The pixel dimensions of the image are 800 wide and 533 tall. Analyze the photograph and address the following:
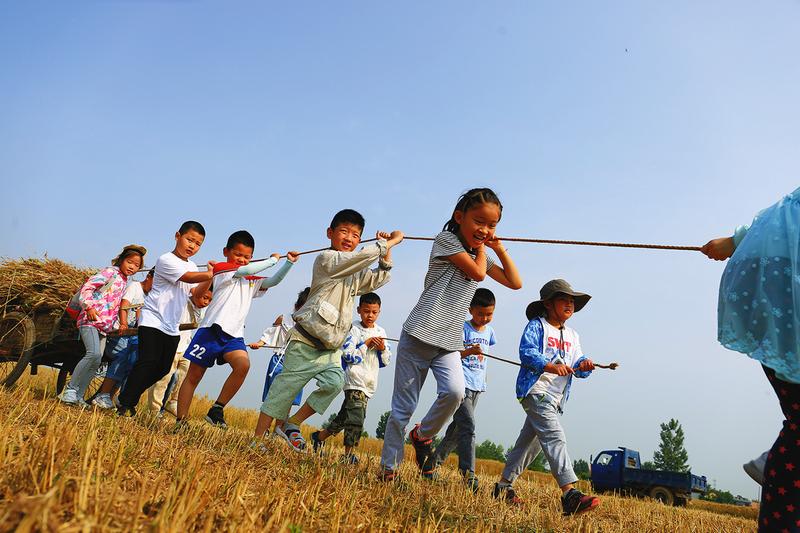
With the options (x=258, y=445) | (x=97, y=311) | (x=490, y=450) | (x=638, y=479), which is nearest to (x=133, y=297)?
(x=97, y=311)

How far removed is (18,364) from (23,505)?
6618 millimetres

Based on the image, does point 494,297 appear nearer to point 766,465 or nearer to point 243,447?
point 243,447

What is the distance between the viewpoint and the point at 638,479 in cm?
1931

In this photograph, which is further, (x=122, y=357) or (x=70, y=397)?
(x=122, y=357)

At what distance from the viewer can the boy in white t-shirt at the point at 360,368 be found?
786 cm

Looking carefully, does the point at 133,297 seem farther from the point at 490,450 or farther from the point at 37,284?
the point at 490,450

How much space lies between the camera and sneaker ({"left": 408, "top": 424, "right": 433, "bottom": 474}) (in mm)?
5578

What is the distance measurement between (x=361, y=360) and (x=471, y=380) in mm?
1508

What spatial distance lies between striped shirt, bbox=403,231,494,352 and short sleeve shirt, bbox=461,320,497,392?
2568mm

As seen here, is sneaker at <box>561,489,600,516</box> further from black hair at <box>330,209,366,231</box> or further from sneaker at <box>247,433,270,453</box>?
black hair at <box>330,209,366,231</box>

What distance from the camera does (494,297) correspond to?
7.59 m

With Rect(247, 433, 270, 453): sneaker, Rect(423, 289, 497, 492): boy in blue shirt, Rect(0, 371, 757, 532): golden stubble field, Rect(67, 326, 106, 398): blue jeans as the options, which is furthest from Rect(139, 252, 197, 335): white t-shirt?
Rect(423, 289, 497, 492): boy in blue shirt

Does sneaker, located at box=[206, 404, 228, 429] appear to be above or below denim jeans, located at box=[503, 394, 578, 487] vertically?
below

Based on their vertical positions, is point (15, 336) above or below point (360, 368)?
below
